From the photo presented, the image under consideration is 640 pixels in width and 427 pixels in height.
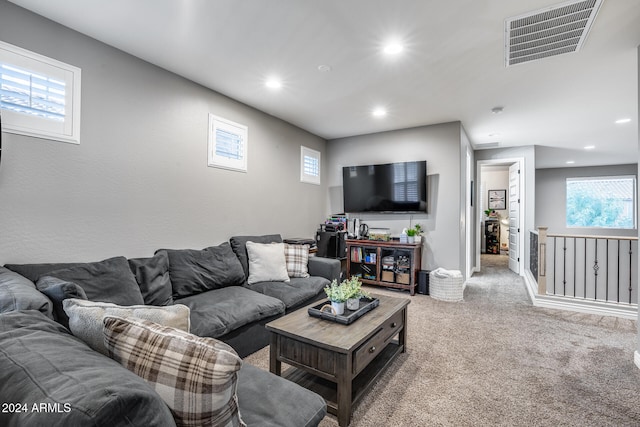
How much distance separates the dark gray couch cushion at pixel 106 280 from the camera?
1985 millimetres

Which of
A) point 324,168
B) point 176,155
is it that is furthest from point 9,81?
point 324,168

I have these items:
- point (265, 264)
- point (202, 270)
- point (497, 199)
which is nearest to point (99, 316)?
point (202, 270)

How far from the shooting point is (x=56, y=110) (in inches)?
88.5

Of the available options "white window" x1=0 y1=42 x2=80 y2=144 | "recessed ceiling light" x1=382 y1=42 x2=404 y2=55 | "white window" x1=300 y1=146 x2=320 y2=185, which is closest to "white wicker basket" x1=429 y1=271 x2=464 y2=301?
"white window" x1=300 y1=146 x2=320 y2=185

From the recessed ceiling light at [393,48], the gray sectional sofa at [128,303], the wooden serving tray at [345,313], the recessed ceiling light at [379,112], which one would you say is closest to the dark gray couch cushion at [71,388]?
the gray sectional sofa at [128,303]

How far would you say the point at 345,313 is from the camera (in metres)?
2.15

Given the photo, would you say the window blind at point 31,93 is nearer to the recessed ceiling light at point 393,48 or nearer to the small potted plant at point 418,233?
the recessed ceiling light at point 393,48

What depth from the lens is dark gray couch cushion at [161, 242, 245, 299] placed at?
8.75 feet

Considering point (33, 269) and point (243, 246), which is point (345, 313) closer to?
point (243, 246)

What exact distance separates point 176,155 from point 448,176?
12.2 feet

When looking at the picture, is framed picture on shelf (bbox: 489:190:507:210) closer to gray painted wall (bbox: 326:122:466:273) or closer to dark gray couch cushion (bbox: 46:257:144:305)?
gray painted wall (bbox: 326:122:466:273)

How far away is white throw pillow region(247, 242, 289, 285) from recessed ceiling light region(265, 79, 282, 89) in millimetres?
1759

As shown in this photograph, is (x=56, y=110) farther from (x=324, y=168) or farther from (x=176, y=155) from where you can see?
(x=324, y=168)

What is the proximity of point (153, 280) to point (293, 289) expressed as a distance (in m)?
1.25
